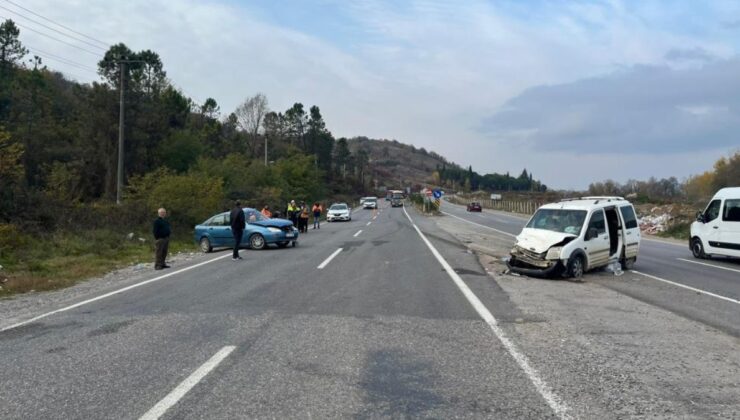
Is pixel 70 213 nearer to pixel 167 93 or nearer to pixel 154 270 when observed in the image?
pixel 154 270

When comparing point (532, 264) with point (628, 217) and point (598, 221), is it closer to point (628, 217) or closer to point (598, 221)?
point (598, 221)

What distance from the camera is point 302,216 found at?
33.3 metres

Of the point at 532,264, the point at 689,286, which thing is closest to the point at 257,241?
the point at 532,264

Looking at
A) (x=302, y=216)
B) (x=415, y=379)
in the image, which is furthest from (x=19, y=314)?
(x=302, y=216)

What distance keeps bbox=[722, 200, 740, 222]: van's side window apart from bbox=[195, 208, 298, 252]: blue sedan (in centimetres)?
1494

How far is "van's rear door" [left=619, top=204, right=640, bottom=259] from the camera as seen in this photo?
15438mm

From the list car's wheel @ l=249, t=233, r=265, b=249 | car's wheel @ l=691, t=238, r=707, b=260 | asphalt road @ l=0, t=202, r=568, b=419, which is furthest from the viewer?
car's wheel @ l=249, t=233, r=265, b=249

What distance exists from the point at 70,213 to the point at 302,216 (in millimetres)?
12581

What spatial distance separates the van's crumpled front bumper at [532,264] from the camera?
13.4 m

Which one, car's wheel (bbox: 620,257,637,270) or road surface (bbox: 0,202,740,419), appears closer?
road surface (bbox: 0,202,740,419)

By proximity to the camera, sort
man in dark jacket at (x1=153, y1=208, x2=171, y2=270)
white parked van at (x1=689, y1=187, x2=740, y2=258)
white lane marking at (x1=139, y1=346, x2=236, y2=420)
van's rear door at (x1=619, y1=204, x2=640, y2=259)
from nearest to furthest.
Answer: white lane marking at (x1=139, y1=346, x2=236, y2=420), van's rear door at (x1=619, y1=204, x2=640, y2=259), man in dark jacket at (x1=153, y1=208, x2=171, y2=270), white parked van at (x1=689, y1=187, x2=740, y2=258)

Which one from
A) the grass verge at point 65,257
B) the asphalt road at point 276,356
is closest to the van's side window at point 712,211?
the asphalt road at point 276,356

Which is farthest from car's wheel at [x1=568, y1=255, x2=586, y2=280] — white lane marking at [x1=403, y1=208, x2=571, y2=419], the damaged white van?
white lane marking at [x1=403, y1=208, x2=571, y2=419]

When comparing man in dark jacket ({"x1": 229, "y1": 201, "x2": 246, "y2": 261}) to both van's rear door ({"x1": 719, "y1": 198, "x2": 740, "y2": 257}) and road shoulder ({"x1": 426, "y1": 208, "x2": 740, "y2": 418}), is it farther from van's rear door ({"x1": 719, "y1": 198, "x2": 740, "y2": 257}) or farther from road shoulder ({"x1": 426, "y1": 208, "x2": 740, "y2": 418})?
van's rear door ({"x1": 719, "y1": 198, "x2": 740, "y2": 257})
